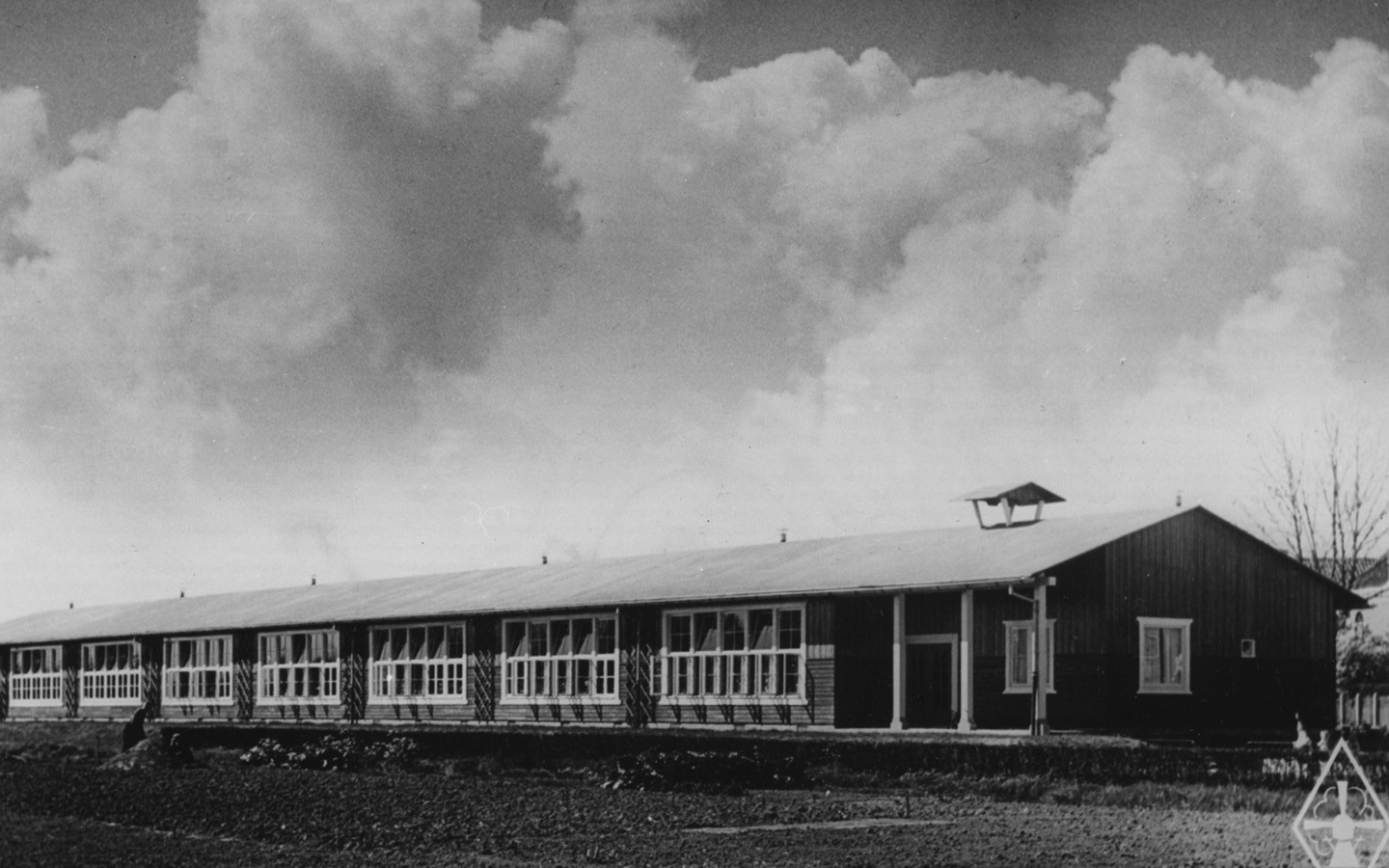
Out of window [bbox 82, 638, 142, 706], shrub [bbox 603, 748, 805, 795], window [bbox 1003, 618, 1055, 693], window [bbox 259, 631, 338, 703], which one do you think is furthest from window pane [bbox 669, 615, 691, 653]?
window [bbox 82, 638, 142, 706]

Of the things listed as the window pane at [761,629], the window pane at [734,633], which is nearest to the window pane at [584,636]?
the window pane at [734,633]

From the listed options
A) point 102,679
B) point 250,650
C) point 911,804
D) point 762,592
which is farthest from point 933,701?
point 102,679

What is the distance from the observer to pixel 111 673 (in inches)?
1901

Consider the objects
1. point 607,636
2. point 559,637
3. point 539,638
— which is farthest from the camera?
point 539,638

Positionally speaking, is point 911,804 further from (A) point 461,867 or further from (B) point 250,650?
(B) point 250,650

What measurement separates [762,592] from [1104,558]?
5.66 m

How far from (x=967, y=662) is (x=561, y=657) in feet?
34.0

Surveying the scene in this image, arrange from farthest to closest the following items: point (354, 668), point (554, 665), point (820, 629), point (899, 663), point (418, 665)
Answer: point (354, 668) → point (418, 665) → point (554, 665) → point (820, 629) → point (899, 663)

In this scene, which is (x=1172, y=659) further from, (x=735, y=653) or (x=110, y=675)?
(x=110, y=675)

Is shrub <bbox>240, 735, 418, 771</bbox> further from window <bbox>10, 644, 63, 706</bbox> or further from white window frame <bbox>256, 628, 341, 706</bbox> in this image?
window <bbox>10, 644, 63, 706</bbox>

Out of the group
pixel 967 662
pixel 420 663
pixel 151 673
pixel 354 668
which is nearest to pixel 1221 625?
pixel 967 662

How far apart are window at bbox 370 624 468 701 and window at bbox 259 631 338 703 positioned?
1763 millimetres

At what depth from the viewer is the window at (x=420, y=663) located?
37125mm

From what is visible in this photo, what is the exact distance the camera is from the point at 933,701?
29672 mm
